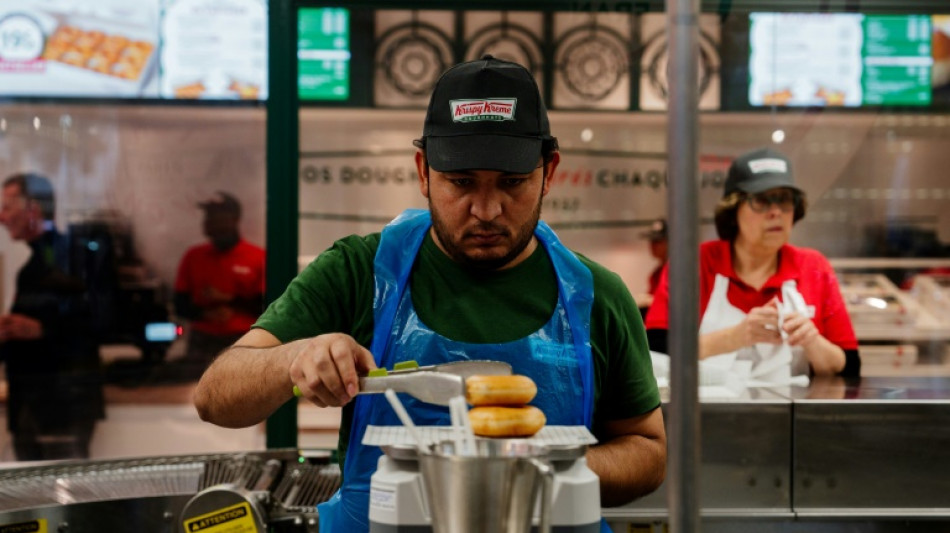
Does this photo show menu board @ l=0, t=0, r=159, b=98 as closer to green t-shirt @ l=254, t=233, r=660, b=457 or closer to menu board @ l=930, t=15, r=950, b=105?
green t-shirt @ l=254, t=233, r=660, b=457

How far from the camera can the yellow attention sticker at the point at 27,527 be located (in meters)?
2.07

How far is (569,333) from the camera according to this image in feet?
5.44

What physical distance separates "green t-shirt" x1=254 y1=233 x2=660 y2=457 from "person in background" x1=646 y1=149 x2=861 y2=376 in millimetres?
1484

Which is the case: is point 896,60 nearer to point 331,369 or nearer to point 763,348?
point 763,348

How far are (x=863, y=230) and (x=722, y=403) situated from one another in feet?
7.40

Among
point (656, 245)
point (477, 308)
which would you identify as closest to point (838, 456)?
point (477, 308)

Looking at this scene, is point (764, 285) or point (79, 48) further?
point (79, 48)

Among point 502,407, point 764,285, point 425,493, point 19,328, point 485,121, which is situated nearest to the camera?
point 425,493

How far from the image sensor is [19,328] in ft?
14.4

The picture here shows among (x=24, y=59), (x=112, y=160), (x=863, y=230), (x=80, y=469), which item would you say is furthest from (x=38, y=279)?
(x=863, y=230)

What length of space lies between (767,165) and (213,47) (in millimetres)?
2376

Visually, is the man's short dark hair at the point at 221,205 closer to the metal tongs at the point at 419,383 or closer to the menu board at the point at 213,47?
the menu board at the point at 213,47

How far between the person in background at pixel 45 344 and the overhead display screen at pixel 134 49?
49cm

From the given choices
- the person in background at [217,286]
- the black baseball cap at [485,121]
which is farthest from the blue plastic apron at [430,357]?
the person in background at [217,286]
